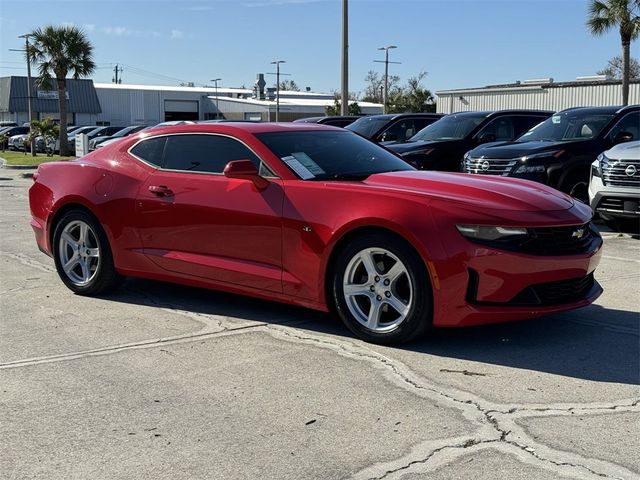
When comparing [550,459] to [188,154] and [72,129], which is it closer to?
[188,154]

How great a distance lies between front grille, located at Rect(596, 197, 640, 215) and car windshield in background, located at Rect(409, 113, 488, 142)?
4910 mm

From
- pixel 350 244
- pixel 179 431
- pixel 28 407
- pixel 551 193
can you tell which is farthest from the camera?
pixel 551 193

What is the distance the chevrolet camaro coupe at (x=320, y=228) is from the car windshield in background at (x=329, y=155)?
0.02 m

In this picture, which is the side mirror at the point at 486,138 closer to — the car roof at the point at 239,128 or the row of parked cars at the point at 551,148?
the row of parked cars at the point at 551,148

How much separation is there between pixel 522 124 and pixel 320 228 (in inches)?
419

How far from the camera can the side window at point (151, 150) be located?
636cm

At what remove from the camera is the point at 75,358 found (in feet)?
16.1

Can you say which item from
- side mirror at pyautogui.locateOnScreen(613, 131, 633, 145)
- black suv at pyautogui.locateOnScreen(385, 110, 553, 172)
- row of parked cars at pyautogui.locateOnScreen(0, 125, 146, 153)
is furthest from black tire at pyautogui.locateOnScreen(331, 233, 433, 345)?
row of parked cars at pyautogui.locateOnScreen(0, 125, 146, 153)

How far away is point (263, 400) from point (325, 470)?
919 mm

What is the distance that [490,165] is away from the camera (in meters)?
11.6

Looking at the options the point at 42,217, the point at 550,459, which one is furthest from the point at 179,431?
the point at 42,217

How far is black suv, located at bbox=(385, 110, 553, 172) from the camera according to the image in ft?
44.9

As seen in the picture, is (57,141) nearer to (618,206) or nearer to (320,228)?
(618,206)

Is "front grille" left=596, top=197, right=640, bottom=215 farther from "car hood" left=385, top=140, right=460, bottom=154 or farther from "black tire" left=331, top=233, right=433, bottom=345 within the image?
"black tire" left=331, top=233, right=433, bottom=345
